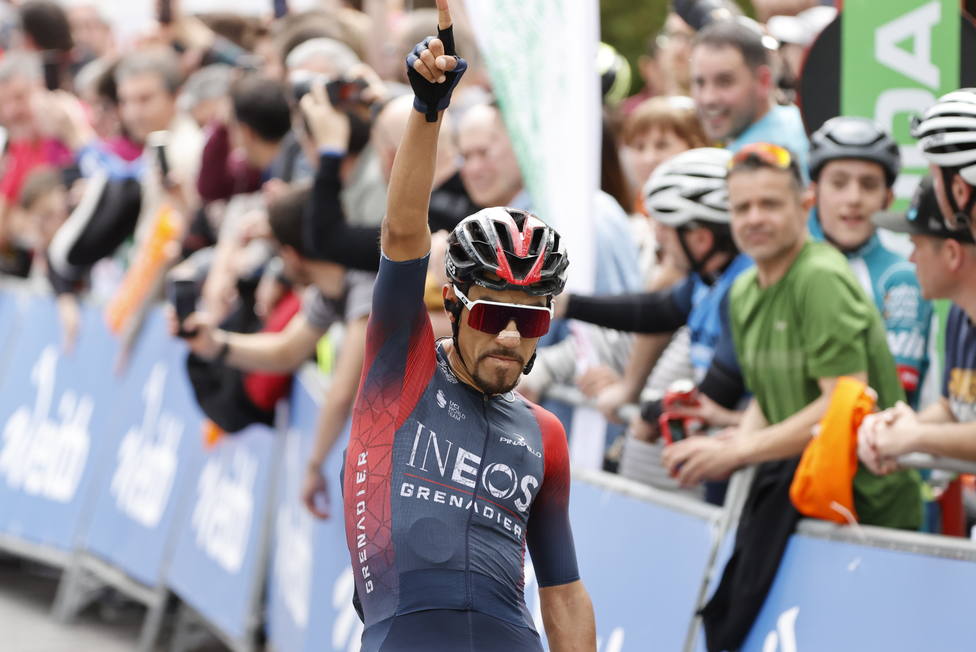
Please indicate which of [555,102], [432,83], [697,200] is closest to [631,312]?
[697,200]

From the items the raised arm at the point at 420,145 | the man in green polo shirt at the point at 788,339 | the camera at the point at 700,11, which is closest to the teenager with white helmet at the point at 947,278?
the man in green polo shirt at the point at 788,339

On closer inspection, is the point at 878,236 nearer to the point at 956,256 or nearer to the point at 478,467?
the point at 956,256

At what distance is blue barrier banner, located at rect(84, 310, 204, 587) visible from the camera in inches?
376

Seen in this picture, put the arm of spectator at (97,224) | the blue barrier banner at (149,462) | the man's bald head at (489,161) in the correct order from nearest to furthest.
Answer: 1. the man's bald head at (489,161)
2. the blue barrier banner at (149,462)
3. the arm of spectator at (97,224)

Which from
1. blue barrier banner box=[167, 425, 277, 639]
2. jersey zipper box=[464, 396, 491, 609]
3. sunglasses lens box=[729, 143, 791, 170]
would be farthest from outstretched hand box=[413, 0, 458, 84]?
blue barrier banner box=[167, 425, 277, 639]

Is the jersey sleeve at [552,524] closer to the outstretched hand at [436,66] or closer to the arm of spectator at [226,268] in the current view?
the outstretched hand at [436,66]

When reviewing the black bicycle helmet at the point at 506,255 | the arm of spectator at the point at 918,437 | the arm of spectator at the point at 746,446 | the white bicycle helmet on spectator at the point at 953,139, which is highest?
the white bicycle helmet on spectator at the point at 953,139

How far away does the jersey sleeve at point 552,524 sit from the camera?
4215mm

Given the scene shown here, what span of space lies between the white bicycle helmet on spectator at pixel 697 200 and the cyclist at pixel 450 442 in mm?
2093

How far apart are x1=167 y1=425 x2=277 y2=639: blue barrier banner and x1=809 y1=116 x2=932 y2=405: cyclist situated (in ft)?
12.3

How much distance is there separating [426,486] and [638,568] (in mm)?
1766

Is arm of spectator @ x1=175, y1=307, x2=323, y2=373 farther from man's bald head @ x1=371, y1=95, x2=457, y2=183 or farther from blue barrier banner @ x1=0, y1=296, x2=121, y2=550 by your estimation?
blue barrier banner @ x1=0, y1=296, x2=121, y2=550

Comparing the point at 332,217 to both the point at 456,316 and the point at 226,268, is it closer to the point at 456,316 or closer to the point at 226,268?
the point at 226,268

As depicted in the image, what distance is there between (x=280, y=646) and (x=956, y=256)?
4460 mm
